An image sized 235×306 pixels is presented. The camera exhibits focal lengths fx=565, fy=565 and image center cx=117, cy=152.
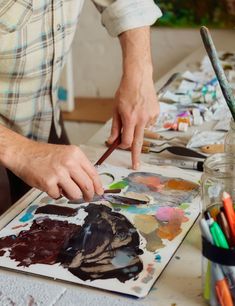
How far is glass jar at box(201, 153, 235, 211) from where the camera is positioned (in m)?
0.88

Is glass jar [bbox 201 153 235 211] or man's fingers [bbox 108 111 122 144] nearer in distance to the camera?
glass jar [bbox 201 153 235 211]

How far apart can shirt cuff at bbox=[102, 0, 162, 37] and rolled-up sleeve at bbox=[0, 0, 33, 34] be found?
20 centimetres

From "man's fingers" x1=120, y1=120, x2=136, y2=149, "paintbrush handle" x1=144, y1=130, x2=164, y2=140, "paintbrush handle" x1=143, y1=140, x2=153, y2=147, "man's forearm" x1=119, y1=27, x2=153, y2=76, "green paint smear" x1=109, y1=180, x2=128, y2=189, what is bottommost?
"green paint smear" x1=109, y1=180, x2=128, y2=189

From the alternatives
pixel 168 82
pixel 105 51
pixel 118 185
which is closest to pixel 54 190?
pixel 118 185

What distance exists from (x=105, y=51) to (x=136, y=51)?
1018mm

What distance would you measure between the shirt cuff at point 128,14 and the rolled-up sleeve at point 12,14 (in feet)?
0.65

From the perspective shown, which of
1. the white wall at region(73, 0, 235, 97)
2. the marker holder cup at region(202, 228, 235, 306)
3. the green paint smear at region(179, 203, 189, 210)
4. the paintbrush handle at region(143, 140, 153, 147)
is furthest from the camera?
the white wall at region(73, 0, 235, 97)

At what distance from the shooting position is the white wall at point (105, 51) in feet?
6.89

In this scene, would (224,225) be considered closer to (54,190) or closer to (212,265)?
(212,265)

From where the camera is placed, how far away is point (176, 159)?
1146 mm

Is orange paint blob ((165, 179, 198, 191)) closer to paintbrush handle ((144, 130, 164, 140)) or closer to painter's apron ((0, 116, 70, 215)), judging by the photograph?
paintbrush handle ((144, 130, 164, 140))

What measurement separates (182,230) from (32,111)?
525 millimetres

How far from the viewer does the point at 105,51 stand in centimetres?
221

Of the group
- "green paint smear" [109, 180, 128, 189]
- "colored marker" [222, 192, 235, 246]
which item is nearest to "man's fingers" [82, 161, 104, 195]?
"green paint smear" [109, 180, 128, 189]
